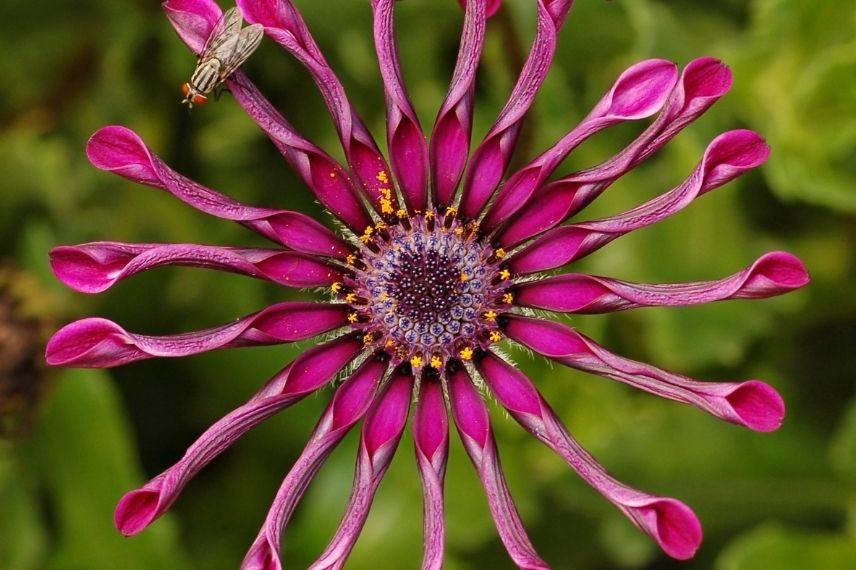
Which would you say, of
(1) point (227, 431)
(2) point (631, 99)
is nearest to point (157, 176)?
(1) point (227, 431)

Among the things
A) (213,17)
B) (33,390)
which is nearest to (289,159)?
(213,17)

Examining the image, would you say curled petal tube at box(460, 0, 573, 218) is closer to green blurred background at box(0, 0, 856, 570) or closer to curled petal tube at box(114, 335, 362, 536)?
curled petal tube at box(114, 335, 362, 536)

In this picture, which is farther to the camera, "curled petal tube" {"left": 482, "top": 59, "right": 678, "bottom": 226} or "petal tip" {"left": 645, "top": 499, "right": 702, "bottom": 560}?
"curled petal tube" {"left": 482, "top": 59, "right": 678, "bottom": 226}

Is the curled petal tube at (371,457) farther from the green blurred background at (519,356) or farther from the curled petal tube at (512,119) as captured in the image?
the green blurred background at (519,356)

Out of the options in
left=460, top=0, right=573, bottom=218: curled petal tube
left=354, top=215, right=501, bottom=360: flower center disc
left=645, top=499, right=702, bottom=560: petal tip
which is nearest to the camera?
left=645, top=499, right=702, bottom=560: petal tip

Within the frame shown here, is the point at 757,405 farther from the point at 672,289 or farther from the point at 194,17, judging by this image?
the point at 194,17

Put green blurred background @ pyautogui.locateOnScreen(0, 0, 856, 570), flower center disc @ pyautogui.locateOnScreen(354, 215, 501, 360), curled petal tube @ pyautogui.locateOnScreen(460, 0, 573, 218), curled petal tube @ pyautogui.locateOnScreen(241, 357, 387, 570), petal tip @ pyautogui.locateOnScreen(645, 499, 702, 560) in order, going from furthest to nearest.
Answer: green blurred background @ pyautogui.locateOnScreen(0, 0, 856, 570) → flower center disc @ pyautogui.locateOnScreen(354, 215, 501, 360) → curled petal tube @ pyautogui.locateOnScreen(460, 0, 573, 218) → curled petal tube @ pyautogui.locateOnScreen(241, 357, 387, 570) → petal tip @ pyautogui.locateOnScreen(645, 499, 702, 560)

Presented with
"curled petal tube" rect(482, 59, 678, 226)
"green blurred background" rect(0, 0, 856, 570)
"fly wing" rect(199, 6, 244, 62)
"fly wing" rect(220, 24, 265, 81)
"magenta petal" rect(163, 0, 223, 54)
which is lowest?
"green blurred background" rect(0, 0, 856, 570)

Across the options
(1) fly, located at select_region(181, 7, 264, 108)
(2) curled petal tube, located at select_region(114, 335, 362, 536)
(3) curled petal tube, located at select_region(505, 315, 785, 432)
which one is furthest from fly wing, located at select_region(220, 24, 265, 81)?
(3) curled petal tube, located at select_region(505, 315, 785, 432)

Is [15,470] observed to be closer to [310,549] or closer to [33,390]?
[33,390]
